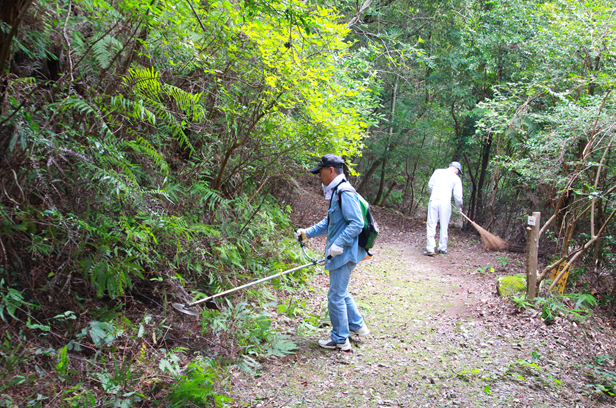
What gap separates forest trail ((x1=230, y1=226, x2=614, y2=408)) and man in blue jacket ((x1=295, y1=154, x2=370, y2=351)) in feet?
0.93

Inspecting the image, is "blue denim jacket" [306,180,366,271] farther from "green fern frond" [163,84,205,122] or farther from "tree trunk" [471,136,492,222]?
"tree trunk" [471,136,492,222]

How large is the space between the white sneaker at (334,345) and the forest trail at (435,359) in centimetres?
7

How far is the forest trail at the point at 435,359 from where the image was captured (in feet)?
13.0

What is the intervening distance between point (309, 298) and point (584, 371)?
3772mm

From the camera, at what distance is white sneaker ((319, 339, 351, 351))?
477 cm

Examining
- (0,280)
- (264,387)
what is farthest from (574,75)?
(0,280)

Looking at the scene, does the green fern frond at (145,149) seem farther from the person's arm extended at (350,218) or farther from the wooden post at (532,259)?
the wooden post at (532,259)

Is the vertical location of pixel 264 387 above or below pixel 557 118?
below

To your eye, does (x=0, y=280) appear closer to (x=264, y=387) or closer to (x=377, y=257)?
(x=264, y=387)

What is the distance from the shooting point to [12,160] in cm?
363

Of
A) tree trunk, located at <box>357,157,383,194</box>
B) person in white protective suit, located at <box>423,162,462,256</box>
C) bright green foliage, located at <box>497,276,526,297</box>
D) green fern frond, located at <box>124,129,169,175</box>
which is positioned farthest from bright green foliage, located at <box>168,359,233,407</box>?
tree trunk, located at <box>357,157,383,194</box>

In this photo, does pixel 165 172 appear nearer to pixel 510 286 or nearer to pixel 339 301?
pixel 339 301

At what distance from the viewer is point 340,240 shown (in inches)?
179

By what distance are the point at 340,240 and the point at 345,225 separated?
27cm
